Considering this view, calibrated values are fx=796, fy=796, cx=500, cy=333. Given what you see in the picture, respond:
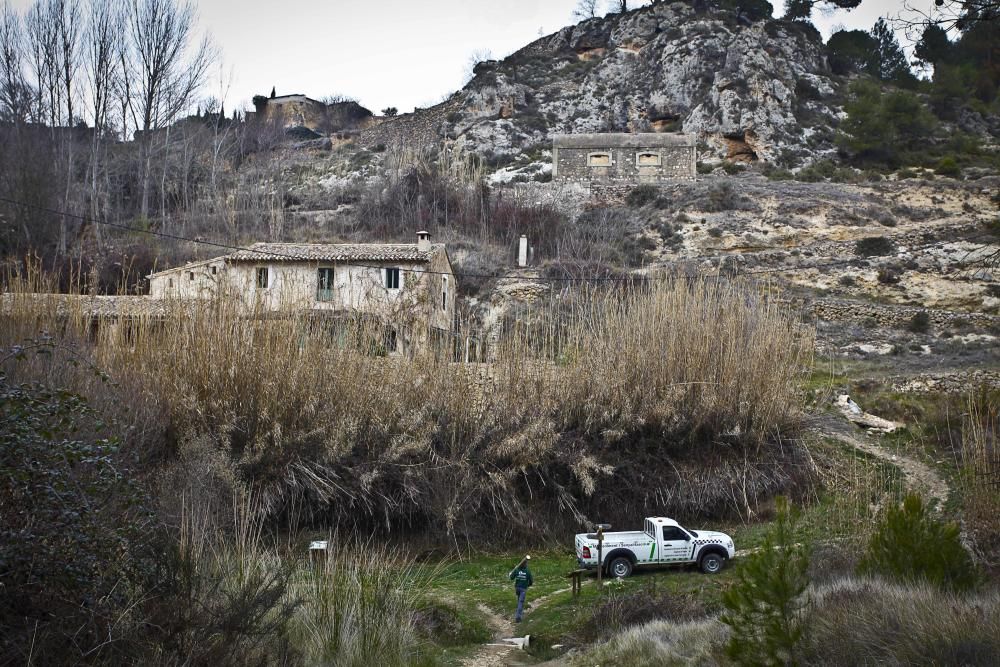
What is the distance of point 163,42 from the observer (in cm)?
3569

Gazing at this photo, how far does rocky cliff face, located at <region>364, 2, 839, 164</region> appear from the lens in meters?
46.5

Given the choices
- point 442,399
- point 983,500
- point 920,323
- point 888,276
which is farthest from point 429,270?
point 888,276

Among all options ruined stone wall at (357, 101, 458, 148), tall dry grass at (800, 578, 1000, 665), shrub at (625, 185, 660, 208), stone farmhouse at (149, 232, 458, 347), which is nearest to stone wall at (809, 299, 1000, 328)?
shrub at (625, 185, 660, 208)

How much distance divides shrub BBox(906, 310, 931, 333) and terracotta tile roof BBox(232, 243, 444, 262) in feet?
51.8

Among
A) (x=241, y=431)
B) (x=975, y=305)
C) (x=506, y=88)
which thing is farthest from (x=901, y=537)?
(x=506, y=88)

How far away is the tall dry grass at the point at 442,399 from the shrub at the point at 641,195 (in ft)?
68.3

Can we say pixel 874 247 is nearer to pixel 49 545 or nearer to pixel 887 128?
pixel 887 128

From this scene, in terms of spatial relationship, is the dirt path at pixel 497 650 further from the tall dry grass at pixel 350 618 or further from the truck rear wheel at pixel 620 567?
the truck rear wheel at pixel 620 567

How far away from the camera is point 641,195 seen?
37.8m

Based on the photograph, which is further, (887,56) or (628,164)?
(887,56)

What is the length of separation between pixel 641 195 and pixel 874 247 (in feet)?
35.3

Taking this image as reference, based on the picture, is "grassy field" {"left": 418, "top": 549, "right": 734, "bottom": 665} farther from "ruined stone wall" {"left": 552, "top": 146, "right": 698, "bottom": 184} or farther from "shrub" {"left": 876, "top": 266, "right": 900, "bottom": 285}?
"ruined stone wall" {"left": 552, "top": 146, "right": 698, "bottom": 184}

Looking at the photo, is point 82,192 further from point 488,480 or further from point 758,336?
point 758,336

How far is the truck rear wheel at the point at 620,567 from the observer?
12.3 metres
